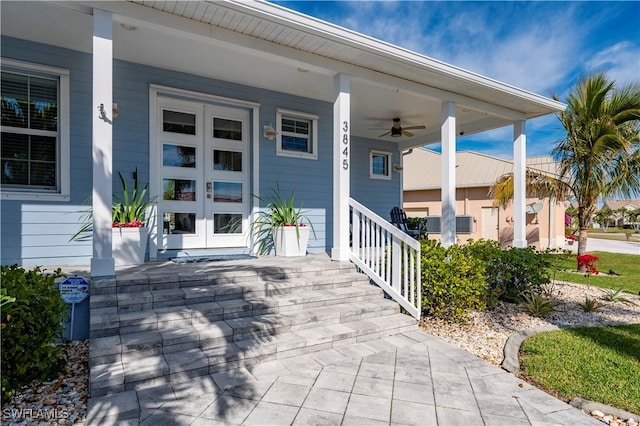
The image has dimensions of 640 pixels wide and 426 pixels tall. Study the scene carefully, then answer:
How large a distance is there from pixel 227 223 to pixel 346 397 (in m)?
3.80

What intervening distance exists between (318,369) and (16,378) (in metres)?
2.05

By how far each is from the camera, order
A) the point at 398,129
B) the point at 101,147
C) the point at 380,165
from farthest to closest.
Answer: the point at 380,165
the point at 398,129
the point at 101,147

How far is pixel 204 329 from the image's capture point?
2953 mm

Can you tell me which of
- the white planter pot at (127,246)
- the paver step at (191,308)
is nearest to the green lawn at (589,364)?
the paver step at (191,308)

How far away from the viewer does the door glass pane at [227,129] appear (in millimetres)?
5531

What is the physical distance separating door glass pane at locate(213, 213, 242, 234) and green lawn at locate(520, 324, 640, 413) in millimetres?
4138

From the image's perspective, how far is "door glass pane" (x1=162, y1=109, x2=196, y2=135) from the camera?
5152 mm

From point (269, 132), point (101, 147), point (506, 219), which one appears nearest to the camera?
point (101, 147)

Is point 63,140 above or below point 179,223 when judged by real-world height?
above

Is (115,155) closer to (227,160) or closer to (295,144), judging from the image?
(227,160)

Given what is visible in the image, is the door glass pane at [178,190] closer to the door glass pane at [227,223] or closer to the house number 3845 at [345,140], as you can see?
the door glass pane at [227,223]

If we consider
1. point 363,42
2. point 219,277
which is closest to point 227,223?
point 219,277

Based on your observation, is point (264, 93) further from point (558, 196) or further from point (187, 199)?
point (558, 196)

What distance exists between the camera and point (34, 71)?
422cm
